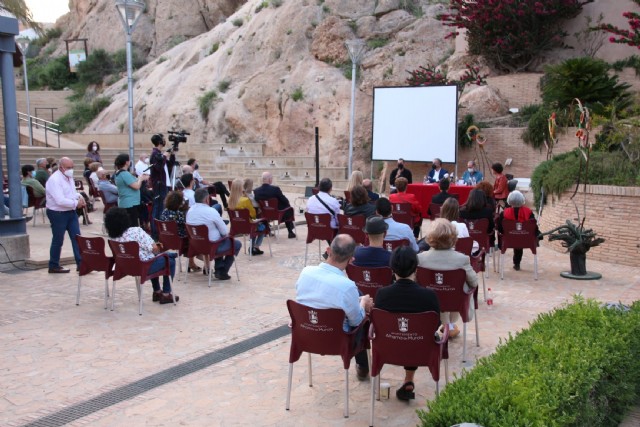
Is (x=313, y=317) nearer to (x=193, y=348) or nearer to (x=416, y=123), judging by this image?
(x=193, y=348)

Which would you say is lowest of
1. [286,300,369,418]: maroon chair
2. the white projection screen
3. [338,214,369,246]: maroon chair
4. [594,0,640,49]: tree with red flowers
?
[286,300,369,418]: maroon chair

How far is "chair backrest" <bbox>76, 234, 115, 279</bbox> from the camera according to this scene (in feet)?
24.9

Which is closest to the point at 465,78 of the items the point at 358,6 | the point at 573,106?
the point at 573,106

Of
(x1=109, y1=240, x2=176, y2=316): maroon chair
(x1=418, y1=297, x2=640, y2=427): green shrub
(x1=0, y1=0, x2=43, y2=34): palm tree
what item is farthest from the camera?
(x1=0, y1=0, x2=43, y2=34): palm tree

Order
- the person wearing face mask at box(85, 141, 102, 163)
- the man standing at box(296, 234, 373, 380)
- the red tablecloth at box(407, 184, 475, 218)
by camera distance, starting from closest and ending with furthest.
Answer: the man standing at box(296, 234, 373, 380)
the red tablecloth at box(407, 184, 475, 218)
the person wearing face mask at box(85, 141, 102, 163)

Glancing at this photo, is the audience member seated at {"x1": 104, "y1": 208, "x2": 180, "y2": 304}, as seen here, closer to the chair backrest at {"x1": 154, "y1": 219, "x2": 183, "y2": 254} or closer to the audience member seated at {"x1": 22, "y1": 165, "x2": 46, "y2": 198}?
the chair backrest at {"x1": 154, "y1": 219, "x2": 183, "y2": 254}

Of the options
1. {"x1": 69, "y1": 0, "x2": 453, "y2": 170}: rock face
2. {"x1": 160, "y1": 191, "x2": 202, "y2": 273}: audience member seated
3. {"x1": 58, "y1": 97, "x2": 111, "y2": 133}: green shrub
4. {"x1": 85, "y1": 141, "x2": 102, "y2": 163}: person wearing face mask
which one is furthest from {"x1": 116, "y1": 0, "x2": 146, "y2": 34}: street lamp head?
{"x1": 58, "y1": 97, "x2": 111, "y2": 133}: green shrub

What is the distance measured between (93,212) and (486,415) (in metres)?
15.7

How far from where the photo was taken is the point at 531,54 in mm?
23719

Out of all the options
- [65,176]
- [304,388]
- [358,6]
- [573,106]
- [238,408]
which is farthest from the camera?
[358,6]

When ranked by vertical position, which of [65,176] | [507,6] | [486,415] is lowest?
[486,415]

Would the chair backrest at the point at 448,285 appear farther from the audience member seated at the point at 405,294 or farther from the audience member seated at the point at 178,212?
the audience member seated at the point at 178,212

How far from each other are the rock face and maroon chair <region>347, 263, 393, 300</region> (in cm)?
1907

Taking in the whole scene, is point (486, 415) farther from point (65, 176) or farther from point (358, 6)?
point (358, 6)
